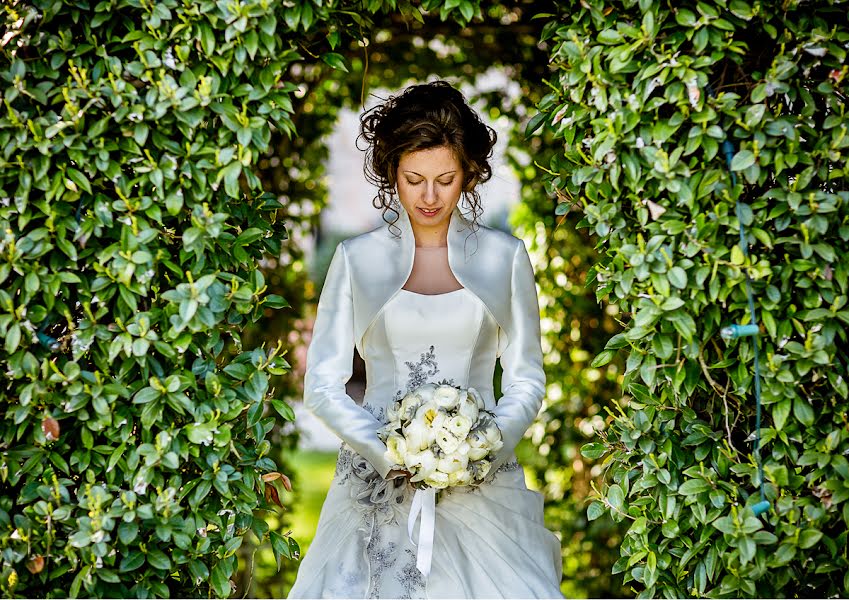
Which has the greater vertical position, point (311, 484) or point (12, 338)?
point (12, 338)

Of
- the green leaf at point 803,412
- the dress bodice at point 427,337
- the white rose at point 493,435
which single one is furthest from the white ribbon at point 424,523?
the green leaf at point 803,412

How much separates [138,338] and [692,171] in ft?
5.31

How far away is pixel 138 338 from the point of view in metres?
2.71

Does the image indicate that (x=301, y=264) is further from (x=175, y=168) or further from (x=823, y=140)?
(x=823, y=140)

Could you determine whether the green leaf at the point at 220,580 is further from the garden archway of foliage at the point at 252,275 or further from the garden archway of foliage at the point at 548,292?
the garden archway of foliage at the point at 548,292

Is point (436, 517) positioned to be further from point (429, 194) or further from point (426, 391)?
point (429, 194)

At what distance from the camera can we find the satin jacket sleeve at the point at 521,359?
10.8 ft

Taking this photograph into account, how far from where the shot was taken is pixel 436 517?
317 cm

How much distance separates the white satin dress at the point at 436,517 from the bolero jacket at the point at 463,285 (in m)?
0.06

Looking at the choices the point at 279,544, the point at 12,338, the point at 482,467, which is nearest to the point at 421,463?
the point at 482,467

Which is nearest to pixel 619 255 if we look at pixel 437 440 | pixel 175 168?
pixel 437 440

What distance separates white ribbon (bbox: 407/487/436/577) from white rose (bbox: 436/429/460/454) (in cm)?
26

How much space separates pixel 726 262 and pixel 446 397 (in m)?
A: 0.92

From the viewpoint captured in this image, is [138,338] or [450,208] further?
[450,208]
